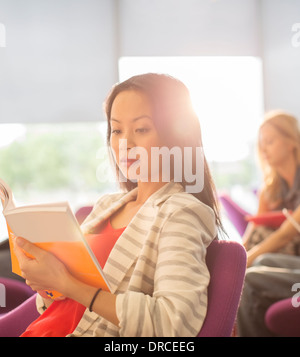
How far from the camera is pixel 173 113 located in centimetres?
87

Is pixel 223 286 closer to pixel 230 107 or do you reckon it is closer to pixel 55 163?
pixel 230 107

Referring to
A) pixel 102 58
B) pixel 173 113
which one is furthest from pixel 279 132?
pixel 102 58

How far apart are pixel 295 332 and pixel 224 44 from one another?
272 centimetres

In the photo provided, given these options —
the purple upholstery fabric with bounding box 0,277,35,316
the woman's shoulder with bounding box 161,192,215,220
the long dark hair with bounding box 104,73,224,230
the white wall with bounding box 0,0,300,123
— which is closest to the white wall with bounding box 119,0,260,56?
the white wall with bounding box 0,0,300,123

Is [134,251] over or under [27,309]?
over

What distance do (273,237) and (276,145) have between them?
19.8 inches

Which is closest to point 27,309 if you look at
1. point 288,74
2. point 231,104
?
point 231,104

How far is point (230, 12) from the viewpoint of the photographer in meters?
3.43

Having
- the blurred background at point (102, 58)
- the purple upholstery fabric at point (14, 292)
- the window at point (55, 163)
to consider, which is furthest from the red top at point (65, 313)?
the window at point (55, 163)

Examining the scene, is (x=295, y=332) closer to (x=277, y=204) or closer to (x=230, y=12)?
(x=277, y=204)

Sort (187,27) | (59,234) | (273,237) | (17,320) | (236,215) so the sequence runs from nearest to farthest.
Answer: (59,234), (17,320), (273,237), (236,215), (187,27)

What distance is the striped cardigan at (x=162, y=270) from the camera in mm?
676

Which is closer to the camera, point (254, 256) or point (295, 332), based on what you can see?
point (295, 332)

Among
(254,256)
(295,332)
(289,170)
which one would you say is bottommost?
(295,332)
